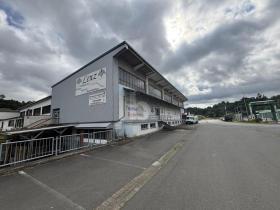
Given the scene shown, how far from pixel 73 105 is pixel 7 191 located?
1594 centimetres

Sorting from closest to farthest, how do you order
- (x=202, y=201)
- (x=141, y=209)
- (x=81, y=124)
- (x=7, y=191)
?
1. (x=141, y=209)
2. (x=202, y=201)
3. (x=7, y=191)
4. (x=81, y=124)

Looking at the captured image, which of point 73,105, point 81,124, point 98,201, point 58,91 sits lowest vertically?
point 98,201

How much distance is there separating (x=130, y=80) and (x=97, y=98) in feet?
14.8

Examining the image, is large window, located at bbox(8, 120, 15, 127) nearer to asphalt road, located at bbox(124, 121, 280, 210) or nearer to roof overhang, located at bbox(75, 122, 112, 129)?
roof overhang, located at bbox(75, 122, 112, 129)

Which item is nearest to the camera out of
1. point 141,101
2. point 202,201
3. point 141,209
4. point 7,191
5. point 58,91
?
point 141,209

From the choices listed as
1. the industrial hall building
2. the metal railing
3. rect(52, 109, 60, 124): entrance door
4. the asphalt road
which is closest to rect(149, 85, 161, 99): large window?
the industrial hall building

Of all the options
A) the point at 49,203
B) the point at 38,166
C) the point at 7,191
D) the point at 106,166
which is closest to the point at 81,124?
the point at 38,166

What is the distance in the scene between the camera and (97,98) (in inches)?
626

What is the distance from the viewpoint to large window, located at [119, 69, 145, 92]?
15.9 m

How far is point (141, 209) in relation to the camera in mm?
2959

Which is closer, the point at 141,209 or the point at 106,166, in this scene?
the point at 141,209

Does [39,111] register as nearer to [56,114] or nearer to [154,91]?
[56,114]

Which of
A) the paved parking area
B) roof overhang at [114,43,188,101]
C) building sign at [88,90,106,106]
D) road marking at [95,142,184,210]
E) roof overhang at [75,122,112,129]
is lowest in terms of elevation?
road marking at [95,142,184,210]

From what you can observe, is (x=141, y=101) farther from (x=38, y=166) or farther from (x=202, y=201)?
(x=202, y=201)
